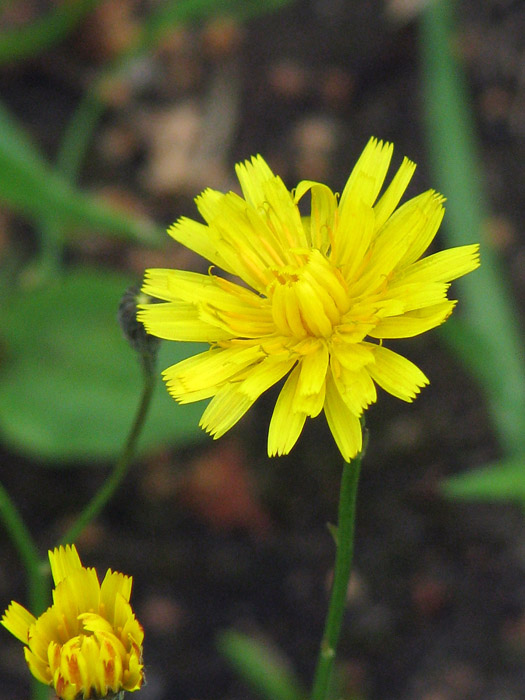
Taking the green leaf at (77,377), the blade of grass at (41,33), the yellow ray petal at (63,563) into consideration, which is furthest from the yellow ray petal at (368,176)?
the blade of grass at (41,33)

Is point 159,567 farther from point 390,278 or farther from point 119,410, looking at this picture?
point 390,278

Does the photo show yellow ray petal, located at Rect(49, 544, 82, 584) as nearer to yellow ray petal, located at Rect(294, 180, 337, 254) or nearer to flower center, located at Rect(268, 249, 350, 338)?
flower center, located at Rect(268, 249, 350, 338)

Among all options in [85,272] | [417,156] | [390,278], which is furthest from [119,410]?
[417,156]

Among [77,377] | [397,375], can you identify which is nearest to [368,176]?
[397,375]

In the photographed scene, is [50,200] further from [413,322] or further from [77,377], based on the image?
[413,322]

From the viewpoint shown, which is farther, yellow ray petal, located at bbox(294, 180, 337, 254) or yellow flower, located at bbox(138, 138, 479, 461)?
yellow ray petal, located at bbox(294, 180, 337, 254)

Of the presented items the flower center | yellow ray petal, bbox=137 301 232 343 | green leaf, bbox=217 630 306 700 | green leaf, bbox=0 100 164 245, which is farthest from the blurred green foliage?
the flower center
